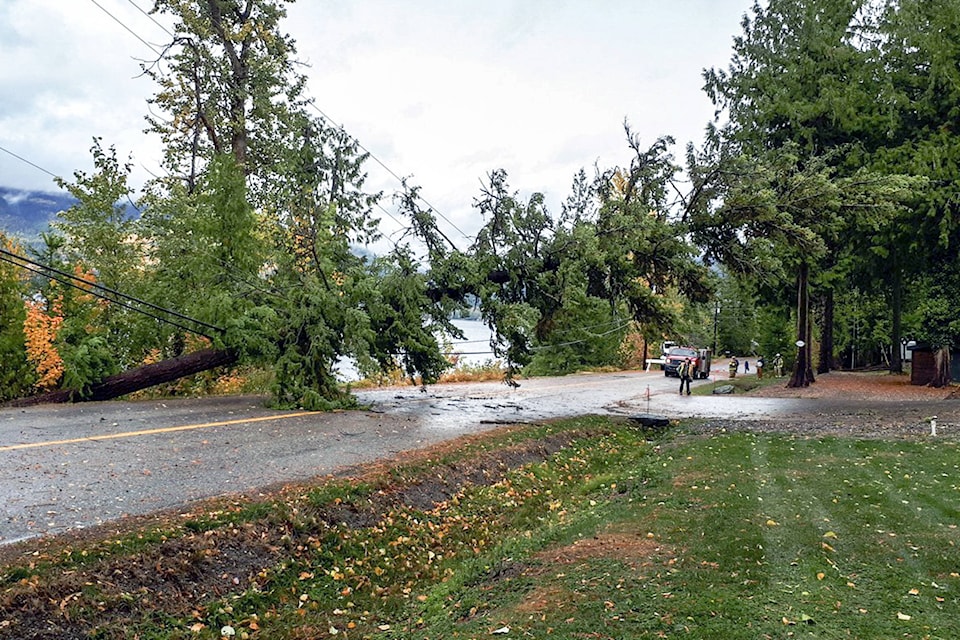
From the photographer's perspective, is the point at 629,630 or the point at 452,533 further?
the point at 452,533

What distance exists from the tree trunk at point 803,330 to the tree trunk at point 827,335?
2.01 m

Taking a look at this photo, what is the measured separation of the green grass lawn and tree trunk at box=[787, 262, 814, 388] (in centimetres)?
1425

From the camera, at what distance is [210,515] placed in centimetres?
518

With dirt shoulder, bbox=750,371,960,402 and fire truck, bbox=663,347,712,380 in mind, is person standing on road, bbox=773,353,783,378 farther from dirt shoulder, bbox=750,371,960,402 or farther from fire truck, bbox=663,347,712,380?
dirt shoulder, bbox=750,371,960,402

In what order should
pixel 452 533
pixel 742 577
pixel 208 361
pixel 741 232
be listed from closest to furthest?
1. pixel 742 577
2. pixel 452 533
3. pixel 208 361
4. pixel 741 232

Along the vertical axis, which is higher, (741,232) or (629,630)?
(741,232)

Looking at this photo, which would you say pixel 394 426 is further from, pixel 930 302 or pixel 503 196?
pixel 930 302

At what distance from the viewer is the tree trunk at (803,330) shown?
69.7ft

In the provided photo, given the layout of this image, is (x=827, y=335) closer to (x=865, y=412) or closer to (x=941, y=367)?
(x=941, y=367)

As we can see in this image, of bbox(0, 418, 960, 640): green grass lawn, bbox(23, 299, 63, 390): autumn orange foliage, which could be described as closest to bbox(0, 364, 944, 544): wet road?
bbox(0, 418, 960, 640): green grass lawn

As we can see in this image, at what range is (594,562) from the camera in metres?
4.83

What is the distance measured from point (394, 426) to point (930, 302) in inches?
672

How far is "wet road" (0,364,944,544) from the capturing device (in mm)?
5531

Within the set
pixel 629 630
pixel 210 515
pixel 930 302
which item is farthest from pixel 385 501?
pixel 930 302
